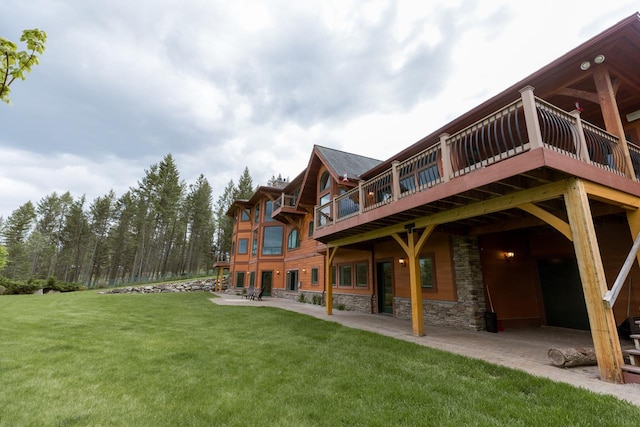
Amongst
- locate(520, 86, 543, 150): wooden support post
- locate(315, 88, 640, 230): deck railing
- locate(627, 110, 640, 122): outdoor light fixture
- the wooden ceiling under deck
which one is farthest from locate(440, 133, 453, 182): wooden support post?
locate(627, 110, 640, 122): outdoor light fixture

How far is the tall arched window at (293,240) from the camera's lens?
61.4 ft

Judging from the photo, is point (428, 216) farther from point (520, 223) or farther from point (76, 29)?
point (76, 29)

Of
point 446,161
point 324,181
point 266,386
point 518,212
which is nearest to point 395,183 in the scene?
point 446,161

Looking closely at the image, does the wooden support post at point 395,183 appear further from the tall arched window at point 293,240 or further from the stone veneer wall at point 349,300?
the tall arched window at point 293,240

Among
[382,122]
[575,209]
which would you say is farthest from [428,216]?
[382,122]

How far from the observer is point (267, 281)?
20.9 m

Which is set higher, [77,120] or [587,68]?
[77,120]

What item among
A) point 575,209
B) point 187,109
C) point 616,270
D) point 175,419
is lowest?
point 175,419

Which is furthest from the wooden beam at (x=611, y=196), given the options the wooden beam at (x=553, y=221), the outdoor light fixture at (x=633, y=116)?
the outdoor light fixture at (x=633, y=116)

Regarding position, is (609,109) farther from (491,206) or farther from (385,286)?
(385,286)

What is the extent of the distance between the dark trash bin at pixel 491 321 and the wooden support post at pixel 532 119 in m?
5.27

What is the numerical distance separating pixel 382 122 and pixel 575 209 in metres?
19.8

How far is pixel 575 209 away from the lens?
13.1 ft

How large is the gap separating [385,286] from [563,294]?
5.45 meters
